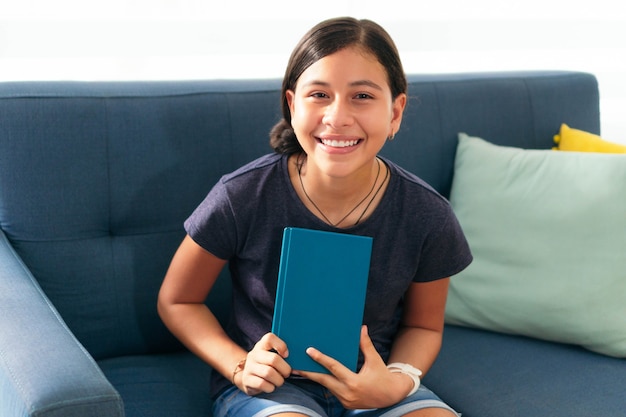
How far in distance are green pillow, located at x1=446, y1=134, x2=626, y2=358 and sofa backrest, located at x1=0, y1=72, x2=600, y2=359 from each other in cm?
53

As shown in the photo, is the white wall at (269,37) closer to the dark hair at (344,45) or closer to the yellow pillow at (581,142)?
the yellow pillow at (581,142)

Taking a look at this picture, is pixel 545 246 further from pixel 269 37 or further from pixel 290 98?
pixel 269 37

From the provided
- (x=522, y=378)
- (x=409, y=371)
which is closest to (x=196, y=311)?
(x=409, y=371)

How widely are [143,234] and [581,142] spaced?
1.07 meters

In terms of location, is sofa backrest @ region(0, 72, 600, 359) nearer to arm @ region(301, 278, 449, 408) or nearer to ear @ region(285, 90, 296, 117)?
ear @ region(285, 90, 296, 117)

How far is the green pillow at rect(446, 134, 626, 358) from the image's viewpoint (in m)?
1.82

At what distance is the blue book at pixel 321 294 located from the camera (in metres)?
1.39

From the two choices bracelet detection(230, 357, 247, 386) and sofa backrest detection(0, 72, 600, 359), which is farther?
sofa backrest detection(0, 72, 600, 359)

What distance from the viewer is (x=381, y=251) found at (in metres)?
1.54

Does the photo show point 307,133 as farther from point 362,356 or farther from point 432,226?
point 362,356

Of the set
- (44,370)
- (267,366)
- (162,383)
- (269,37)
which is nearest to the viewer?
(44,370)

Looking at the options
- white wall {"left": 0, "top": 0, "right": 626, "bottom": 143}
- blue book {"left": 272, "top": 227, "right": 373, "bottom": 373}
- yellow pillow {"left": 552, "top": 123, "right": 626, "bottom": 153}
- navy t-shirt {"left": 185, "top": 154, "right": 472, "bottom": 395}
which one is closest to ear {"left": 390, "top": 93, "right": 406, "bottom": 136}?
navy t-shirt {"left": 185, "top": 154, "right": 472, "bottom": 395}

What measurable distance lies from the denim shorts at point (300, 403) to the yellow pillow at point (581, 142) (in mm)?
864

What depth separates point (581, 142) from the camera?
2.12 m
